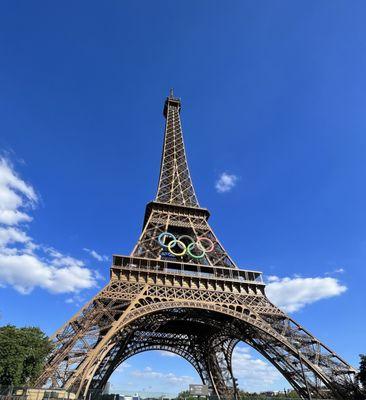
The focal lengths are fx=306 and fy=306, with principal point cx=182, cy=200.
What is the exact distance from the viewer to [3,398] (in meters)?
16.8

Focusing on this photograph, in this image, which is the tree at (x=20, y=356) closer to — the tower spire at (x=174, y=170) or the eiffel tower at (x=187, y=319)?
the eiffel tower at (x=187, y=319)

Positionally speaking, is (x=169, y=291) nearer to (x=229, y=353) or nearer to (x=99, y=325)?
(x=99, y=325)

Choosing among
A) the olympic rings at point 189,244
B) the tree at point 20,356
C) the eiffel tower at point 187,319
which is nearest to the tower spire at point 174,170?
the eiffel tower at point 187,319

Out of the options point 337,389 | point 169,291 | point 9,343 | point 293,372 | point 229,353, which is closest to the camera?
point 9,343

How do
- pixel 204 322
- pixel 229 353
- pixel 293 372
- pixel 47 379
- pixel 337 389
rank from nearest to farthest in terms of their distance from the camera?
pixel 47 379, pixel 337 389, pixel 293 372, pixel 204 322, pixel 229 353

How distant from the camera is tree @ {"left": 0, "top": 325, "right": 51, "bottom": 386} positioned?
19984 millimetres

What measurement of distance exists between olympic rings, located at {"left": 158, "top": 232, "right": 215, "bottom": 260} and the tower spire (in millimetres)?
6873

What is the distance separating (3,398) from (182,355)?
93.3 feet

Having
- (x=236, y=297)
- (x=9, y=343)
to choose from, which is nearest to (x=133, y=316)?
(x=9, y=343)

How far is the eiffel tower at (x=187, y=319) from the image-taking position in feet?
71.1

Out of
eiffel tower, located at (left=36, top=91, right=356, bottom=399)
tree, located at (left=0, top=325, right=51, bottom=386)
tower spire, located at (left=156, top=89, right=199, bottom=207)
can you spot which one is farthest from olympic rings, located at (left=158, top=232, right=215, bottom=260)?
tree, located at (left=0, top=325, right=51, bottom=386)

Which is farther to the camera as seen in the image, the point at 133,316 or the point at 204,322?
the point at 204,322

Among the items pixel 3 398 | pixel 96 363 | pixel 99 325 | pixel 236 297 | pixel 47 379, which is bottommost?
pixel 3 398

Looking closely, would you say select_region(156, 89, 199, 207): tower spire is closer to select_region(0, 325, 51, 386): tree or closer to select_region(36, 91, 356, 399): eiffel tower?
select_region(36, 91, 356, 399): eiffel tower
